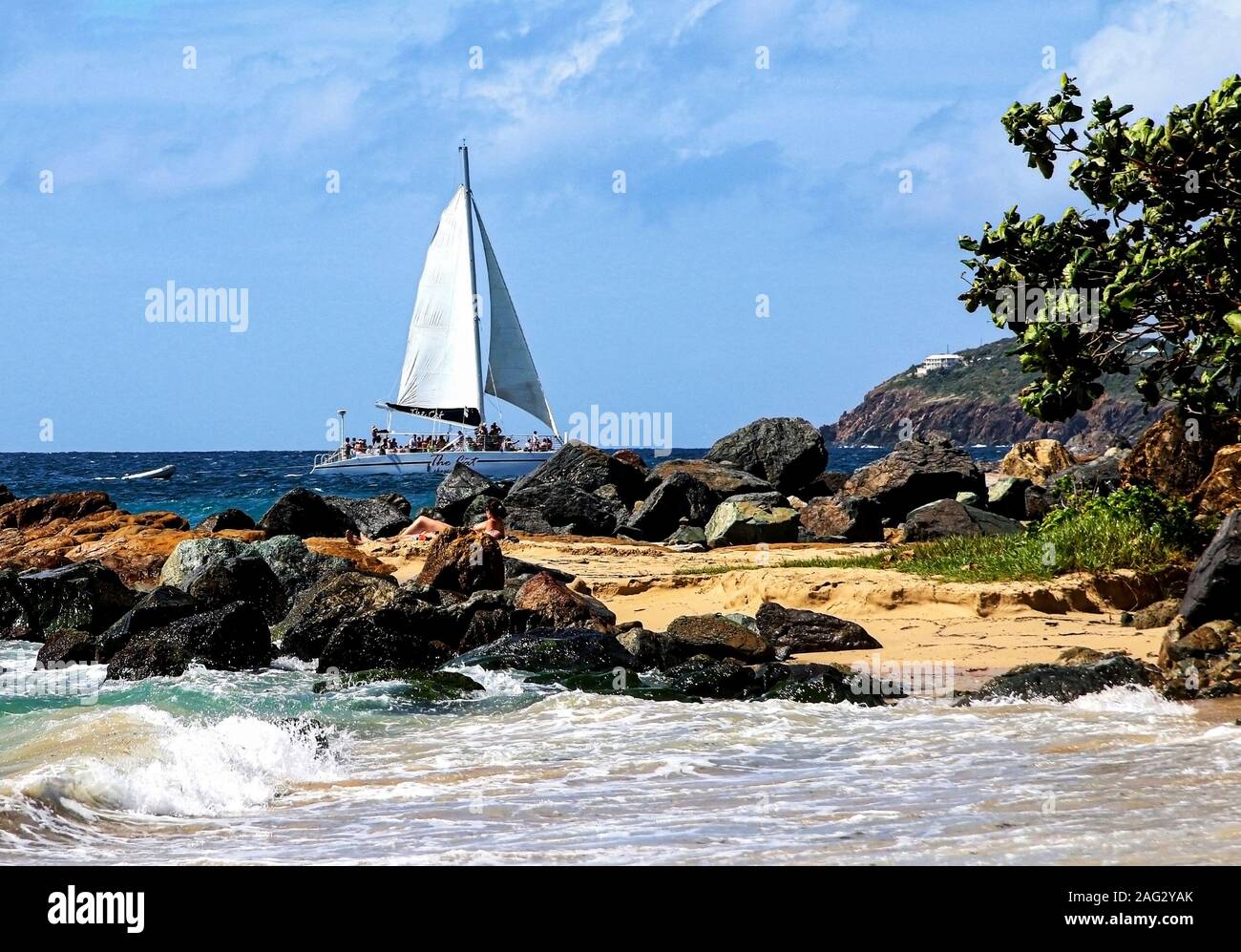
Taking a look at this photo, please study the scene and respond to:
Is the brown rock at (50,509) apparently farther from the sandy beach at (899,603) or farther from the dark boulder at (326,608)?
the dark boulder at (326,608)

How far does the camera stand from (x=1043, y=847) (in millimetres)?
6086

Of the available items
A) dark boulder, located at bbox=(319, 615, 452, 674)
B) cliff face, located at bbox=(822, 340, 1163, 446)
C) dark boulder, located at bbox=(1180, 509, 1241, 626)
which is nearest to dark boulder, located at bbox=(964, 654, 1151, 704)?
dark boulder, located at bbox=(1180, 509, 1241, 626)

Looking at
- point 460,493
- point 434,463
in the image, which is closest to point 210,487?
point 434,463

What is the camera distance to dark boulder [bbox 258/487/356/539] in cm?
2545

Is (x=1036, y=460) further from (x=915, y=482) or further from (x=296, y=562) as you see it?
(x=296, y=562)

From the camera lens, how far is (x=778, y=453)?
3167 centimetres

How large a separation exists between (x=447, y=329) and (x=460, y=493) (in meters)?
34.7

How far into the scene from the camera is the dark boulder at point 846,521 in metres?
22.3

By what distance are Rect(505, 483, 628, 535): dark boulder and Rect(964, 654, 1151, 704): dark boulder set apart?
16.3m

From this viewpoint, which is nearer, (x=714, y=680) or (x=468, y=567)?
(x=714, y=680)

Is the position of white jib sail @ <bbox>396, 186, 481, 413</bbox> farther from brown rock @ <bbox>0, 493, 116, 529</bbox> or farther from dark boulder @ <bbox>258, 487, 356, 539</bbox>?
dark boulder @ <bbox>258, 487, 356, 539</bbox>

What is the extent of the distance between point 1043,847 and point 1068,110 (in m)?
9.73
